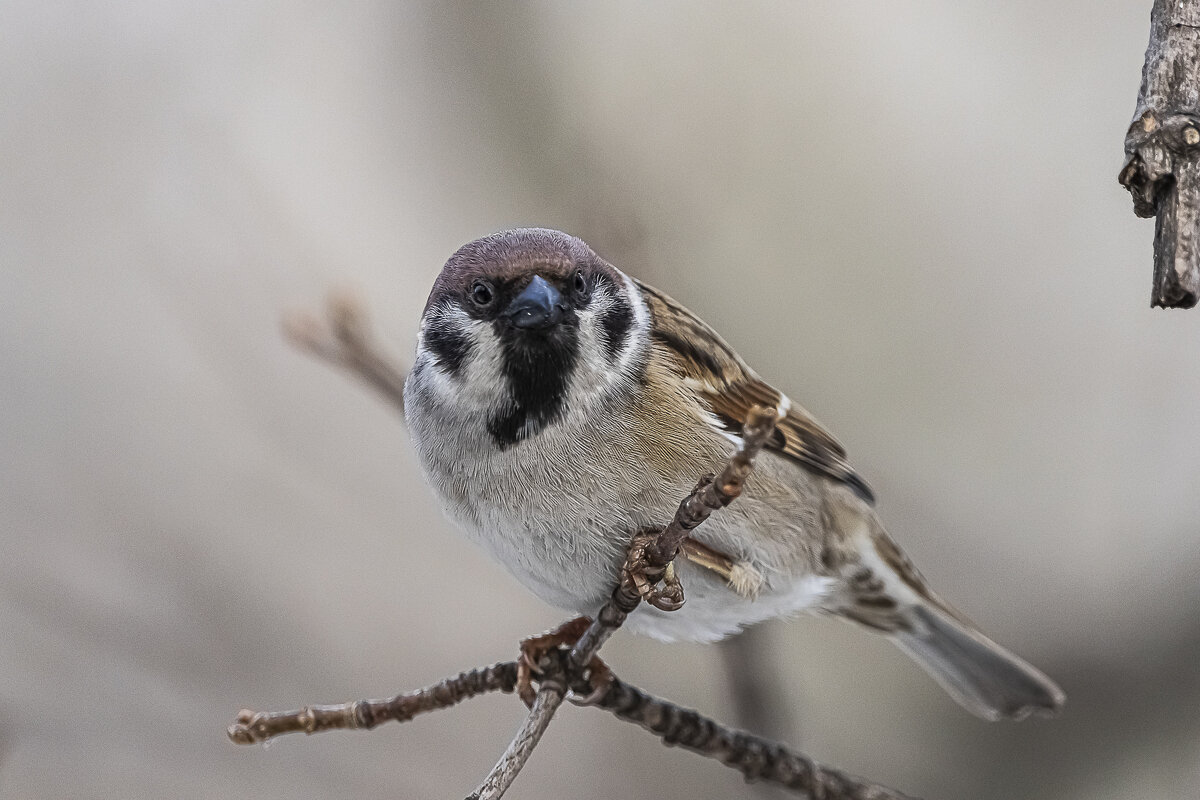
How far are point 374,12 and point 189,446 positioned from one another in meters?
2.44

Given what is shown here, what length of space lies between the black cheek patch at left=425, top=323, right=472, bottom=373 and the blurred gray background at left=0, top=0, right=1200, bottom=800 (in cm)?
150

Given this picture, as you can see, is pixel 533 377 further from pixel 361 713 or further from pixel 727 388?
pixel 361 713

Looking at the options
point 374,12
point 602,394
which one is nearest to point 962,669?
point 602,394

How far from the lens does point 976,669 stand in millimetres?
3572

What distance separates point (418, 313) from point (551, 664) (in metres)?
3.60

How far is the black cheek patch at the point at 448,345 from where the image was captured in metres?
2.65

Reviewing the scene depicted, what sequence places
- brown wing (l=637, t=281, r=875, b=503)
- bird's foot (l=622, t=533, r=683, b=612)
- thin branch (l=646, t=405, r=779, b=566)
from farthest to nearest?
brown wing (l=637, t=281, r=875, b=503) < bird's foot (l=622, t=533, r=683, b=612) < thin branch (l=646, t=405, r=779, b=566)

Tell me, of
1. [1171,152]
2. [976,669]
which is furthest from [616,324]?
[976,669]

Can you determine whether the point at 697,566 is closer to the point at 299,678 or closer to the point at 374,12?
the point at 299,678

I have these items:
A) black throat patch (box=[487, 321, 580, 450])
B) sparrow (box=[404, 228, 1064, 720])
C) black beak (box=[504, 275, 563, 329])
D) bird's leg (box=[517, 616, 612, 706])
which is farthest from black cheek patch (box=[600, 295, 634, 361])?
bird's leg (box=[517, 616, 612, 706])

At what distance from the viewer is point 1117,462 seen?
491 centimetres

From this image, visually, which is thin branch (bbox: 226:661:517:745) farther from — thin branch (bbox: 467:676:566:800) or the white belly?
the white belly

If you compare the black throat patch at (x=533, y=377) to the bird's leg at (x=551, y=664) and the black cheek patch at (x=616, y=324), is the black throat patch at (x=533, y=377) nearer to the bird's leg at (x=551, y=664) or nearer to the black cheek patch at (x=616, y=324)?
the black cheek patch at (x=616, y=324)

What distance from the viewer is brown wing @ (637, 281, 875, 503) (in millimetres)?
2928
